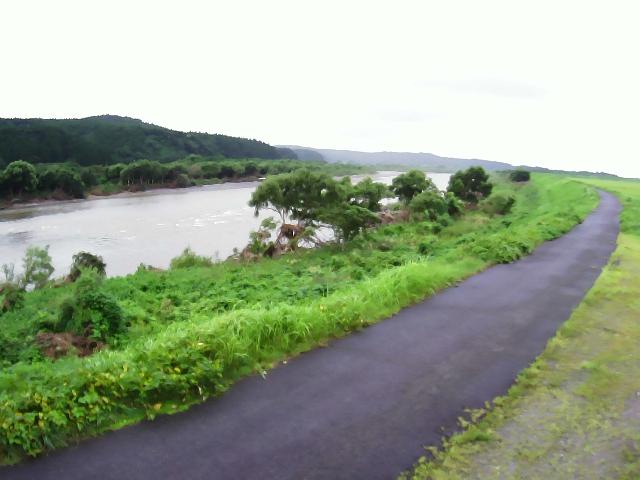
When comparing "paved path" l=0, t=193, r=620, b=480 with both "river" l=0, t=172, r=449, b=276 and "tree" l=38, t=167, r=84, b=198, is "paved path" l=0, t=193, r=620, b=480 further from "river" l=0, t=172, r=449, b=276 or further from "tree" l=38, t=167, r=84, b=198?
"tree" l=38, t=167, r=84, b=198

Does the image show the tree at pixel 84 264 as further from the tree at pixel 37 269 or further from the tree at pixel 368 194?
the tree at pixel 368 194

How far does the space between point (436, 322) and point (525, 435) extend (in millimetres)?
A: 3983

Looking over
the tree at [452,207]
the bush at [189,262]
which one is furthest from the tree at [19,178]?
the tree at [452,207]

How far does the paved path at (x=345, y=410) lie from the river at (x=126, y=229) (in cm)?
1996

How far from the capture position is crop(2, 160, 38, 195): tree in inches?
1987

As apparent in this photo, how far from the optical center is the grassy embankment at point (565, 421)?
4887mm

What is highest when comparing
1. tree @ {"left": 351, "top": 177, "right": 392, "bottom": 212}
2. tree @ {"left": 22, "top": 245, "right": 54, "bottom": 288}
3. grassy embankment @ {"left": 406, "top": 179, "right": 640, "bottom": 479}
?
tree @ {"left": 351, "top": 177, "right": 392, "bottom": 212}

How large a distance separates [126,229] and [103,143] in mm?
90669

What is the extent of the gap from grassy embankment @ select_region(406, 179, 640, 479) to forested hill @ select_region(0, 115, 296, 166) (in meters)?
97.8

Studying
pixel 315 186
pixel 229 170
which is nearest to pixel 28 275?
pixel 315 186

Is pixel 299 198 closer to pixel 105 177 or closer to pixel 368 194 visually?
pixel 368 194

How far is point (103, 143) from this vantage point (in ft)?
387

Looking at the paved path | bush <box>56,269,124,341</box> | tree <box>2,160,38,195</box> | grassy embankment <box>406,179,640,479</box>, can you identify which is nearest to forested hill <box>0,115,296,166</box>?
tree <box>2,160,38,195</box>

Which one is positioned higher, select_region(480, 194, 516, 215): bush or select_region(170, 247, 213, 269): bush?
select_region(480, 194, 516, 215): bush
